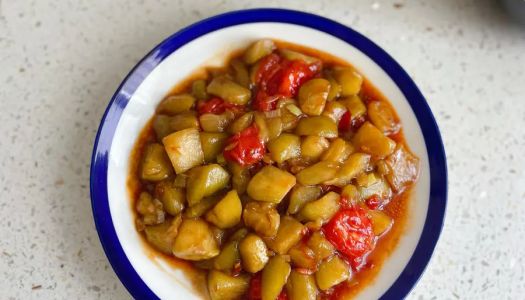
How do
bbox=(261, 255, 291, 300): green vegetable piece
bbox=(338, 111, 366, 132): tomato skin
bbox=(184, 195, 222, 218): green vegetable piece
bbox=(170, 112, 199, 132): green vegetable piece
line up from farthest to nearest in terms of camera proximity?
1. bbox=(338, 111, 366, 132): tomato skin
2. bbox=(170, 112, 199, 132): green vegetable piece
3. bbox=(184, 195, 222, 218): green vegetable piece
4. bbox=(261, 255, 291, 300): green vegetable piece

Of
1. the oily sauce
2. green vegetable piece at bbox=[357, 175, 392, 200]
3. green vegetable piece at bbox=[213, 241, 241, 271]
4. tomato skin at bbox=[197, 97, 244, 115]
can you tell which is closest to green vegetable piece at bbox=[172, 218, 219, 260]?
green vegetable piece at bbox=[213, 241, 241, 271]

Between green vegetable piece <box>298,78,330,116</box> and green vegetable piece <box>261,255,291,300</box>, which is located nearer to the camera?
green vegetable piece <box>261,255,291,300</box>

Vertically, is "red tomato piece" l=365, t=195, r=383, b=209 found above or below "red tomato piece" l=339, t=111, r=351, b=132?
below

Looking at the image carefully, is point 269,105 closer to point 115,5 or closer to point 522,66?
point 115,5

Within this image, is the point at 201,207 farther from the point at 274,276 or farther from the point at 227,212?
the point at 274,276

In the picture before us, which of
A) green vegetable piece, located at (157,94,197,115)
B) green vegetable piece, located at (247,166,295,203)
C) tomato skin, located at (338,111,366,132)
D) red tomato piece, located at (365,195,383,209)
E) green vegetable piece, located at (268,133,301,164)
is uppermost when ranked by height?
green vegetable piece, located at (157,94,197,115)

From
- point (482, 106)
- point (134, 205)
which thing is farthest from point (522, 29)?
point (134, 205)

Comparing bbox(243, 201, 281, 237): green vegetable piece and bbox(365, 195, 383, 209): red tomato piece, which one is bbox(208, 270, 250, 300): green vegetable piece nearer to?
bbox(243, 201, 281, 237): green vegetable piece

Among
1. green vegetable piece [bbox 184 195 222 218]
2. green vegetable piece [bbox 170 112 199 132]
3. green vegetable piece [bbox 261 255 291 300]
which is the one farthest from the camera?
green vegetable piece [bbox 170 112 199 132]
